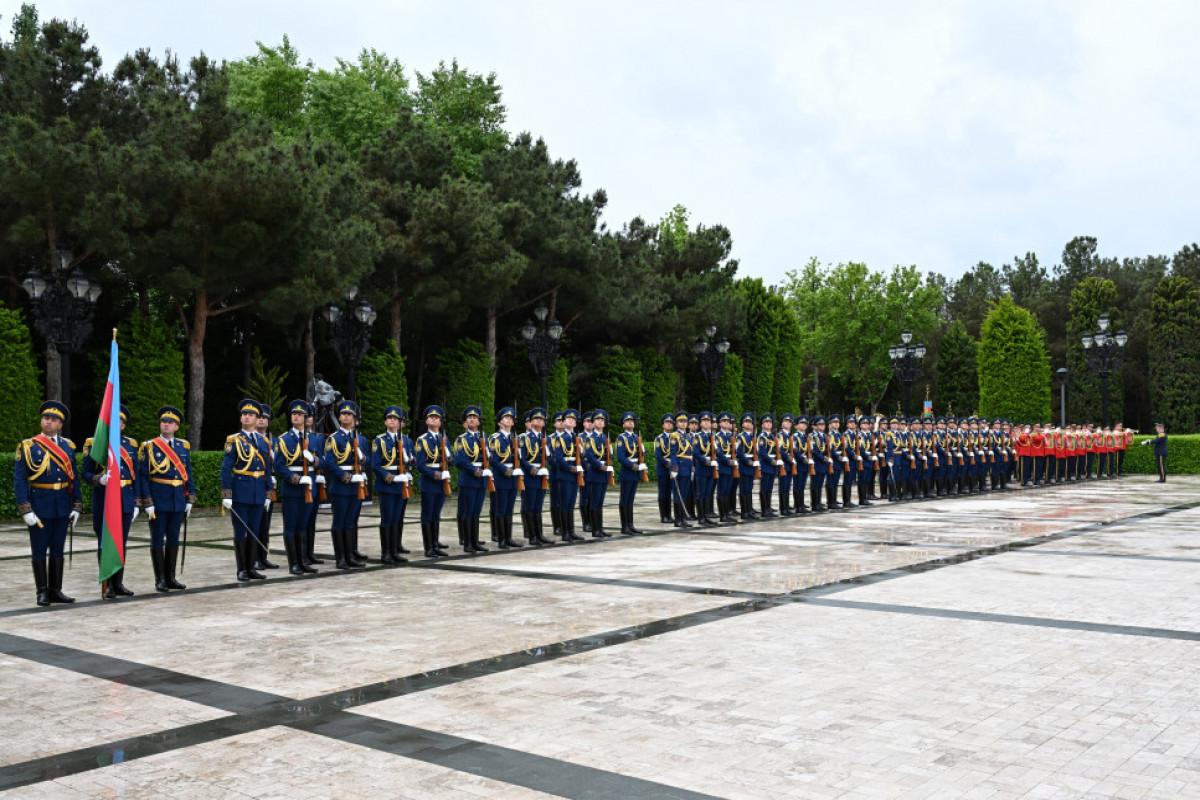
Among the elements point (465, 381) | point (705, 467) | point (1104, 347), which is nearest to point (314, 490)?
point (705, 467)

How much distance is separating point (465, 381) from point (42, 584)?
64.9 feet

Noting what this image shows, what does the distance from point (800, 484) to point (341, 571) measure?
32.8 feet

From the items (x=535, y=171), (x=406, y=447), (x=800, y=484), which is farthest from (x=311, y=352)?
(x=406, y=447)

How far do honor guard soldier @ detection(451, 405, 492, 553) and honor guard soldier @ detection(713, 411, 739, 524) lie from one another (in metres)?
5.15

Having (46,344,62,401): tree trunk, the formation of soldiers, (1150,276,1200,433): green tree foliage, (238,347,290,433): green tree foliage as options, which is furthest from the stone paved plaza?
(1150,276,1200,433): green tree foliage

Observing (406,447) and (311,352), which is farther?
(311,352)

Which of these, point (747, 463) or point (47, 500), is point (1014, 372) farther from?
point (47, 500)

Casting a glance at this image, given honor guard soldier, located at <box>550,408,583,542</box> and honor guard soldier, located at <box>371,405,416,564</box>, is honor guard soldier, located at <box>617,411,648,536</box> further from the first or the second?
honor guard soldier, located at <box>371,405,416,564</box>

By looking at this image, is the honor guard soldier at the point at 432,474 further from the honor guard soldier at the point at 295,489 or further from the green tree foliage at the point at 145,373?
the green tree foliage at the point at 145,373

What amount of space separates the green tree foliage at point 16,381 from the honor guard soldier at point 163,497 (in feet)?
41.8

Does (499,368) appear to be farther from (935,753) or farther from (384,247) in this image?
(935,753)

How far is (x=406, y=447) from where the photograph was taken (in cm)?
1236

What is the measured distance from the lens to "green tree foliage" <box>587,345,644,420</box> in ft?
115

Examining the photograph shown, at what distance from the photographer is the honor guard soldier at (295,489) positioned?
1110cm
